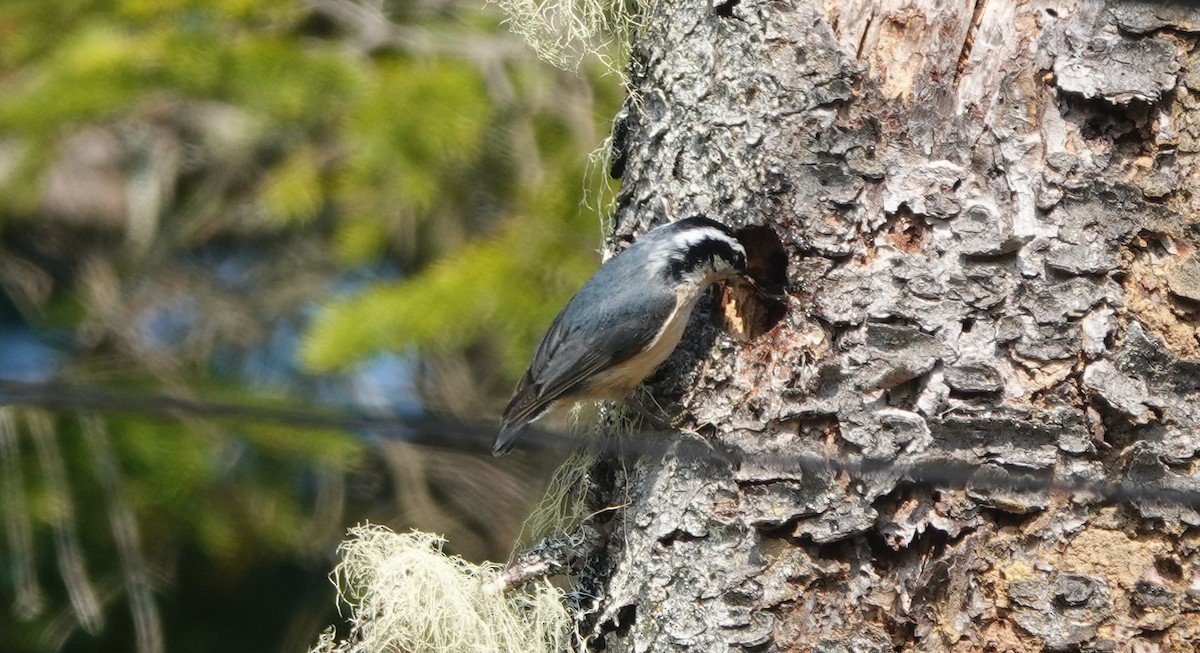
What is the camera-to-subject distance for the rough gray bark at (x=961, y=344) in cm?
213

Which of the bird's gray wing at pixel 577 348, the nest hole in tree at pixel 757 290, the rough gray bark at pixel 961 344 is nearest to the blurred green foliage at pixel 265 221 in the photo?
the bird's gray wing at pixel 577 348

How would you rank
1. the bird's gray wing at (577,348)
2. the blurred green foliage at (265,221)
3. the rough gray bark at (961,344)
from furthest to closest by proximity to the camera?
the blurred green foliage at (265,221)
the bird's gray wing at (577,348)
the rough gray bark at (961,344)

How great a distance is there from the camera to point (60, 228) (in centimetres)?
431

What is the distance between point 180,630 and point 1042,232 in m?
2.93

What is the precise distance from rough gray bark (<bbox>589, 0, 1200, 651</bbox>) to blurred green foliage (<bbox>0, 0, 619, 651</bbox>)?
2.61 feet

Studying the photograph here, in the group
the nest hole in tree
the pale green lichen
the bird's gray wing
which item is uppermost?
the nest hole in tree

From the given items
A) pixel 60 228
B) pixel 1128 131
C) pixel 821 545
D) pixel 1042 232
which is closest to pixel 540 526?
pixel 821 545

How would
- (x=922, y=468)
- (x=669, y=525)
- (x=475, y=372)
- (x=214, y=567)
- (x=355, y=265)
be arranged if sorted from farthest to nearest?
1. (x=475, y=372)
2. (x=214, y=567)
3. (x=355, y=265)
4. (x=669, y=525)
5. (x=922, y=468)

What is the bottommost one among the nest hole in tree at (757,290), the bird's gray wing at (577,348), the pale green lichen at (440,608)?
the pale green lichen at (440,608)

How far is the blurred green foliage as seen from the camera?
10.6ft

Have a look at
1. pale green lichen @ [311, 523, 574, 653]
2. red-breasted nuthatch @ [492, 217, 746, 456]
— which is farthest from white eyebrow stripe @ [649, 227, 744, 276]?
pale green lichen @ [311, 523, 574, 653]

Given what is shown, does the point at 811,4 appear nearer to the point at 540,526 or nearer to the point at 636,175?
the point at 636,175

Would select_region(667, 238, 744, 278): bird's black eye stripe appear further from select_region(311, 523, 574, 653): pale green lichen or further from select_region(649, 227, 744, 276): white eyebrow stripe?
select_region(311, 523, 574, 653): pale green lichen

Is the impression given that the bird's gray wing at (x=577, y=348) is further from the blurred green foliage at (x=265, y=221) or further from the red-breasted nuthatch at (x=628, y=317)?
the blurred green foliage at (x=265, y=221)
